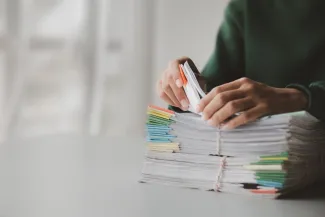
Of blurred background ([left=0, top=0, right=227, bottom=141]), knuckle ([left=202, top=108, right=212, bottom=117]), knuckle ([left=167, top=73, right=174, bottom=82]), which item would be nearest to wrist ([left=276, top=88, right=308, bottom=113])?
knuckle ([left=202, top=108, right=212, bottom=117])

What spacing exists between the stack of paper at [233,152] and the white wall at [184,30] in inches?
38.9

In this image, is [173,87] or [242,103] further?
[173,87]

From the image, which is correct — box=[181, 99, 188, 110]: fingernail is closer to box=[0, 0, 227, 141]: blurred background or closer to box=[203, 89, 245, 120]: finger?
box=[203, 89, 245, 120]: finger

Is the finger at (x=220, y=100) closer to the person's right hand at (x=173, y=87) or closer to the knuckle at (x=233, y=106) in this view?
the knuckle at (x=233, y=106)

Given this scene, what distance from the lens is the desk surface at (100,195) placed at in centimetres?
64

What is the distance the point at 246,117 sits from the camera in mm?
699

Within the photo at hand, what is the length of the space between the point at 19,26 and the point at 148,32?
421 mm

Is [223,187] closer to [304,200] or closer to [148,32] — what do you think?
[304,200]

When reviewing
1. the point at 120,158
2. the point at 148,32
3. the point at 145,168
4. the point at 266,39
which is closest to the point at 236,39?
the point at 266,39

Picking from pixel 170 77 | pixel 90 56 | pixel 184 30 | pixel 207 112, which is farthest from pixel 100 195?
pixel 184 30

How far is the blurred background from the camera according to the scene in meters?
1.59

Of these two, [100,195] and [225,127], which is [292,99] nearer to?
[225,127]

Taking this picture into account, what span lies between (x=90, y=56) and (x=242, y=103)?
3.43 feet

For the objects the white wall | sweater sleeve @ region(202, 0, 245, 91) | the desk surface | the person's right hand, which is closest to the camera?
the desk surface
